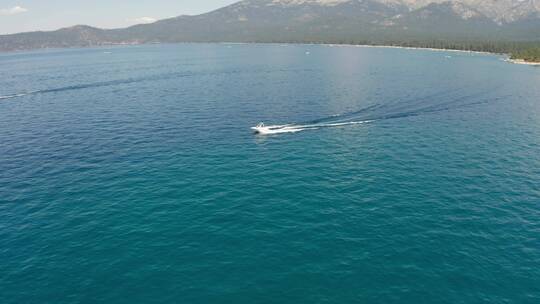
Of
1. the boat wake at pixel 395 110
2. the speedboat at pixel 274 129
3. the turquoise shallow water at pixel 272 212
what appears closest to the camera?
the turquoise shallow water at pixel 272 212

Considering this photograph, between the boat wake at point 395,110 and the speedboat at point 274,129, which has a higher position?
the boat wake at point 395,110

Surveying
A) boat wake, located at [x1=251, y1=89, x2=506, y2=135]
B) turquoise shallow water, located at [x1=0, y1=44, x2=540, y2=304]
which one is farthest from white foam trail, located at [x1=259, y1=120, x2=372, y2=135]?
turquoise shallow water, located at [x1=0, y1=44, x2=540, y2=304]

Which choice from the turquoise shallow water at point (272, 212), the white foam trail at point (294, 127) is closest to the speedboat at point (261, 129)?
the white foam trail at point (294, 127)

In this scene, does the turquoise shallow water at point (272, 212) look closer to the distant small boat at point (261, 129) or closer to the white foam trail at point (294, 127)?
the distant small boat at point (261, 129)

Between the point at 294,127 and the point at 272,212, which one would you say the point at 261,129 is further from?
the point at 272,212

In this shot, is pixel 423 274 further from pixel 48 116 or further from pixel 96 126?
pixel 48 116

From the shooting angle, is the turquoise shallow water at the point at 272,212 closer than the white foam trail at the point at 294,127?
Yes

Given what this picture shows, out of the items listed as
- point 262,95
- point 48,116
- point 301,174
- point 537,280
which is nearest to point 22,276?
point 301,174

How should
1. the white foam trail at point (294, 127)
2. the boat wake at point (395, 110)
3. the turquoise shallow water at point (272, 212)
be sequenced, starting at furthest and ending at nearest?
the boat wake at point (395, 110) → the white foam trail at point (294, 127) → the turquoise shallow water at point (272, 212)
